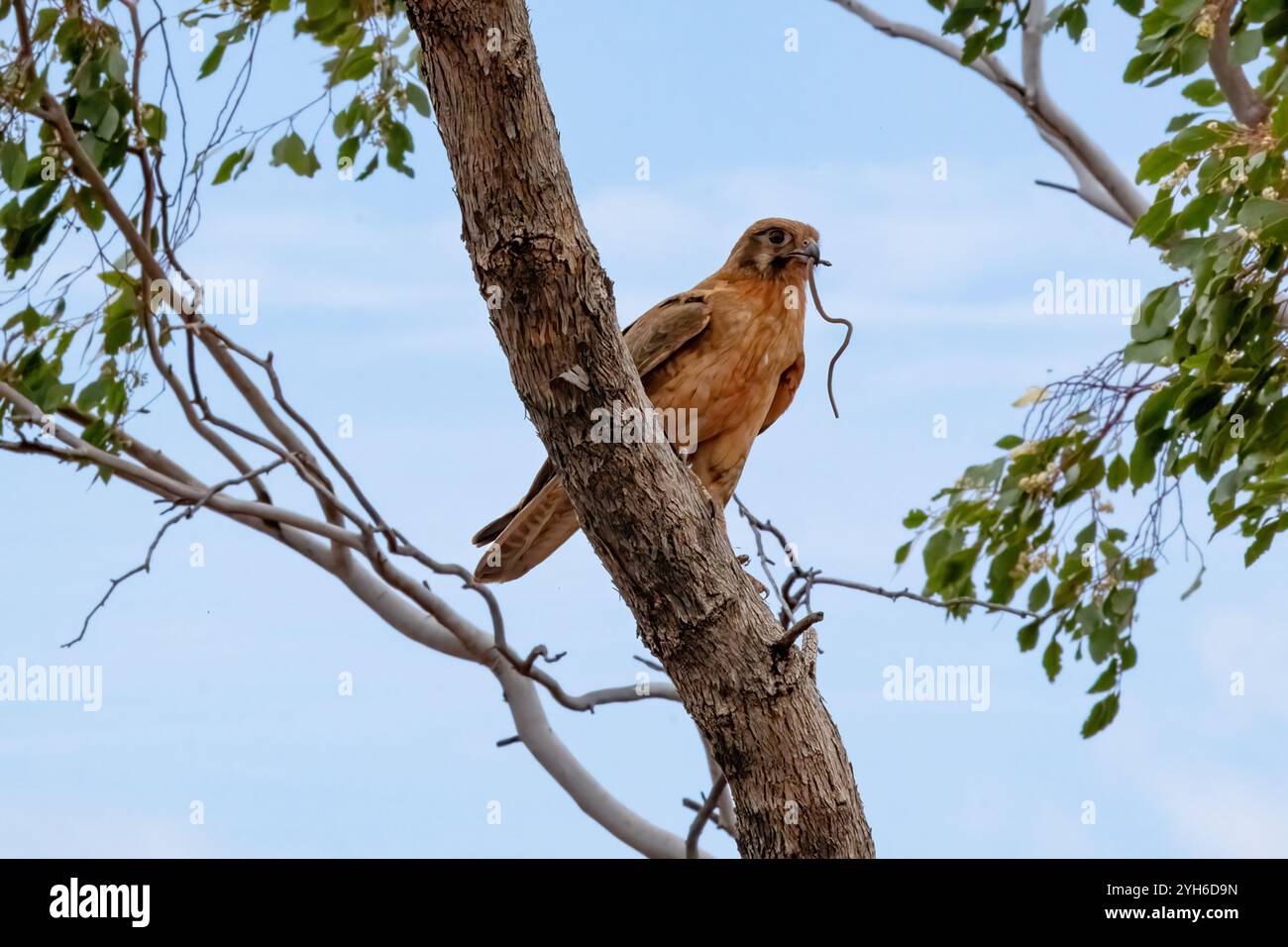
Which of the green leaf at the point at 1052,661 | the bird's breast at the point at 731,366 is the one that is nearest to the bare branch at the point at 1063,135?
the green leaf at the point at 1052,661

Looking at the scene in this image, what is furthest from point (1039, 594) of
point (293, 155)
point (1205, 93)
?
point (293, 155)

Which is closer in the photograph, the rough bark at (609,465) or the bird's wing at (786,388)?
the rough bark at (609,465)

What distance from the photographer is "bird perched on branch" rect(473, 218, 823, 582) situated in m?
4.31

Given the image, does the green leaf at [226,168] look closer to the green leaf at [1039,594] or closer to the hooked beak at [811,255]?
the hooked beak at [811,255]

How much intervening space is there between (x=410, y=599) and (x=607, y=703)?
1.16m

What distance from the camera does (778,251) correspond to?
4.61 metres

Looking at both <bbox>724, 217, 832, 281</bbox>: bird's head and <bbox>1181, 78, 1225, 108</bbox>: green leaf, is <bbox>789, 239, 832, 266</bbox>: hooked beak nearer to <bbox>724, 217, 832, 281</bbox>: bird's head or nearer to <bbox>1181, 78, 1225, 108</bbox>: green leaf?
<bbox>724, 217, 832, 281</bbox>: bird's head

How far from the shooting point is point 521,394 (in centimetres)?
314

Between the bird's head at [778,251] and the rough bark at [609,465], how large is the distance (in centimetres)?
148

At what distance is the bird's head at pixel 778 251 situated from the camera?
180 inches

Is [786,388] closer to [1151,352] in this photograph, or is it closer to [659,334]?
[659,334]

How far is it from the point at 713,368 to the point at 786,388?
49 centimetres
